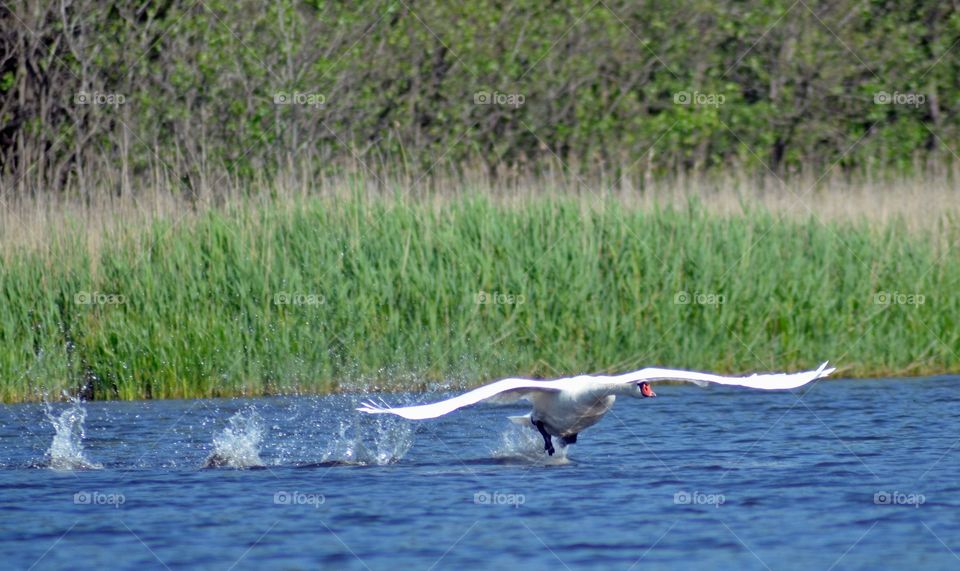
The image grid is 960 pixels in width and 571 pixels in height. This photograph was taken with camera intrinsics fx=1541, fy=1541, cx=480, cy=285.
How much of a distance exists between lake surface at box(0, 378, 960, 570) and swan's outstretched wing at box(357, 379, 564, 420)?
1.72ft

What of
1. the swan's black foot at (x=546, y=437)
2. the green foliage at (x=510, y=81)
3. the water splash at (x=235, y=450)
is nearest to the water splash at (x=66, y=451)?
the water splash at (x=235, y=450)

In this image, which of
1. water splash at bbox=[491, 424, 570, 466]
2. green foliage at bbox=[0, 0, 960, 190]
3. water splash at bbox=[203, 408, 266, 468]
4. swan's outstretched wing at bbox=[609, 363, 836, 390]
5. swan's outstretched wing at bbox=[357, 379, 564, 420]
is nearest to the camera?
swan's outstretched wing at bbox=[357, 379, 564, 420]

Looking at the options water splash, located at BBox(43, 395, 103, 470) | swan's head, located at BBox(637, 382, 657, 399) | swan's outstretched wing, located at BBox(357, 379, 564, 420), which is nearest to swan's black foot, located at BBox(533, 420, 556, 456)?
swan's outstretched wing, located at BBox(357, 379, 564, 420)

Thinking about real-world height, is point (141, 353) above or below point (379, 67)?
below

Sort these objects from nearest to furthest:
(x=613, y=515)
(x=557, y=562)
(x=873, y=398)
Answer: (x=557, y=562) → (x=613, y=515) → (x=873, y=398)

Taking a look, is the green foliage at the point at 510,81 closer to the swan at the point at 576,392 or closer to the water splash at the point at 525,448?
the water splash at the point at 525,448

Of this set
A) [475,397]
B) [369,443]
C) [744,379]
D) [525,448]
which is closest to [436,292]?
[369,443]

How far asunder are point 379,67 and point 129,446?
12968 mm

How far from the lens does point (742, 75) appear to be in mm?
24781

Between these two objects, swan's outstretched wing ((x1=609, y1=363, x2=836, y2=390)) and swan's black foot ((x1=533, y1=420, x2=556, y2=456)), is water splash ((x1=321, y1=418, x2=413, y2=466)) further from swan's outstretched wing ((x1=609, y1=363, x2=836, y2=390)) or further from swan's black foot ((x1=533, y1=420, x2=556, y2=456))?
swan's outstretched wing ((x1=609, y1=363, x2=836, y2=390))

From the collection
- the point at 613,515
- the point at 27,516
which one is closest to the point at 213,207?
the point at 27,516

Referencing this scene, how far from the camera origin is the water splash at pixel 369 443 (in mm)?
9977

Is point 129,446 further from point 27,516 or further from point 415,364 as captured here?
point 415,364

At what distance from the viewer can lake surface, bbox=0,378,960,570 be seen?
741 cm
